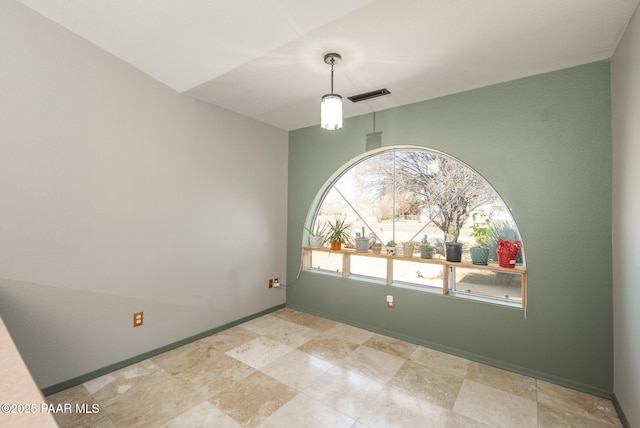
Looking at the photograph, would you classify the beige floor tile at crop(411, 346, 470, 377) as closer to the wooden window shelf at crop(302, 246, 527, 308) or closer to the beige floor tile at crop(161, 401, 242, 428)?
the wooden window shelf at crop(302, 246, 527, 308)

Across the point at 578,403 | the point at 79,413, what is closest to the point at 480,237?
the point at 578,403

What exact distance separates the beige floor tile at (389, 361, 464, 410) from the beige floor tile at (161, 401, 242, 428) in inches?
47.4

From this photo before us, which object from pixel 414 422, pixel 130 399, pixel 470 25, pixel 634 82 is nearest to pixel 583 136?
pixel 634 82

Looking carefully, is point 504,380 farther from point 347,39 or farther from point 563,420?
point 347,39

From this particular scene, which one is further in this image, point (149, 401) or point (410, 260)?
point (410, 260)

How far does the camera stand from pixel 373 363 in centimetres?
251

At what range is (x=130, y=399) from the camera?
1.99 m

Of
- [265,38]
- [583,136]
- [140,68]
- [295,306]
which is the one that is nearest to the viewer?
[265,38]

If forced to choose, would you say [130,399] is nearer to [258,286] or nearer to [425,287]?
[258,286]

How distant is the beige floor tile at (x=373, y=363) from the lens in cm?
234

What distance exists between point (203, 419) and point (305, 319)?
1.76 metres

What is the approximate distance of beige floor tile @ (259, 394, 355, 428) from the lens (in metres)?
1.79

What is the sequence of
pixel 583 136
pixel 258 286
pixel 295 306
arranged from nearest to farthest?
pixel 583 136, pixel 258 286, pixel 295 306

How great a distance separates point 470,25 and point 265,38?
129 cm
